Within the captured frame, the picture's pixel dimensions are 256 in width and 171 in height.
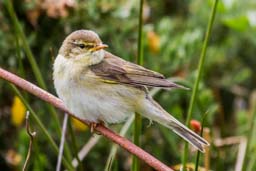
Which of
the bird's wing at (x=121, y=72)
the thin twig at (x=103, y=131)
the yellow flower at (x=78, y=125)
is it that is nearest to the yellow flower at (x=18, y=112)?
the yellow flower at (x=78, y=125)

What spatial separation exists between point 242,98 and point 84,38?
100 inches

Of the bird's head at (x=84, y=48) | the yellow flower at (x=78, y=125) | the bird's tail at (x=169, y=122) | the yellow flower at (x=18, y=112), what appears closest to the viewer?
the bird's tail at (x=169, y=122)

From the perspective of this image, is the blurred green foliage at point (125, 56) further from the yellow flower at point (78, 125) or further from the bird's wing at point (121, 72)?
the bird's wing at point (121, 72)

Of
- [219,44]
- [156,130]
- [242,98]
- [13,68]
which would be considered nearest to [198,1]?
Answer: [219,44]

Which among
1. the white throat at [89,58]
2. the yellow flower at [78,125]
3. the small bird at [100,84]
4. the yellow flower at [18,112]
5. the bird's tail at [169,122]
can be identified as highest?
the white throat at [89,58]

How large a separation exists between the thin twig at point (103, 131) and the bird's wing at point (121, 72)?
1.16 feet

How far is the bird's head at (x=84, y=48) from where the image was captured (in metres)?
3.43

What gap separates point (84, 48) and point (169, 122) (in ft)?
1.96

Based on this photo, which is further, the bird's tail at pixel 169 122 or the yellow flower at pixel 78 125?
the yellow flower at pixel 78 125

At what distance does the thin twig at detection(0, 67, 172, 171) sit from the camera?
2.64 metres

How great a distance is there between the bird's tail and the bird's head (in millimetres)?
349

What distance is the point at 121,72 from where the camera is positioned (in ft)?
11.3

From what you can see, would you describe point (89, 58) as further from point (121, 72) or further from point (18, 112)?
point (18, 112)

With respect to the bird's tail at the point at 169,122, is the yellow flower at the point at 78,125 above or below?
below
